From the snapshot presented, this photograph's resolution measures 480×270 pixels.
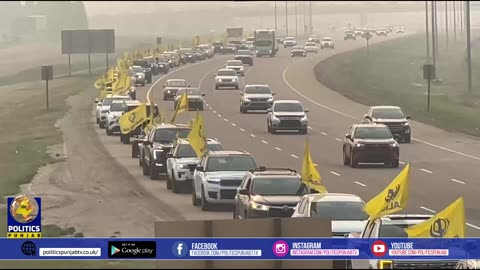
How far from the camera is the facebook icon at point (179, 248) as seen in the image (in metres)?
16.6

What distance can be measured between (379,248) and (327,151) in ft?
117

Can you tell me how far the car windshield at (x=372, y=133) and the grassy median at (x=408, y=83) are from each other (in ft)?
51.4

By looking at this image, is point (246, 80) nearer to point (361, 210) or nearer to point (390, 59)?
point (390, 59)

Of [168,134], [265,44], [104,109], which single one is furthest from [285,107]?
[265,44]

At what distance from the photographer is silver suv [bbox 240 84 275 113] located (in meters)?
77.8

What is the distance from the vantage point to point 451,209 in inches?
773

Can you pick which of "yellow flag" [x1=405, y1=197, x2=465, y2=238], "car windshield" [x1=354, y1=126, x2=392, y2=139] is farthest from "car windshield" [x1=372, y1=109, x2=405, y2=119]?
"yellow flag" [x1=405, y1=197, x2=465, y2=238]

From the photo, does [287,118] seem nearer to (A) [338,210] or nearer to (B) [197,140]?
(B) [197,140]

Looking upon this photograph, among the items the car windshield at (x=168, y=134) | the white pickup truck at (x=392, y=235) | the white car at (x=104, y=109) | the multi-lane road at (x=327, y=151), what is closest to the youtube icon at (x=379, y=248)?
the white pickup truck at (x=392, y=235)

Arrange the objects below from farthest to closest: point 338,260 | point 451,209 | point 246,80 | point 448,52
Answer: point 448,52 → point 246,80 → point 451,209 → point 338,260

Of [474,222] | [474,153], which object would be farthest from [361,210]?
[474,153]

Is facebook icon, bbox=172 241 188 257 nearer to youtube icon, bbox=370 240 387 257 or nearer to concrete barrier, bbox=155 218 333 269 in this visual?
concrete barrier, bbox=155 218 333 269

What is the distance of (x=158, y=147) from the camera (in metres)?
43.4

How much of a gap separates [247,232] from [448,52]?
15303 cm
